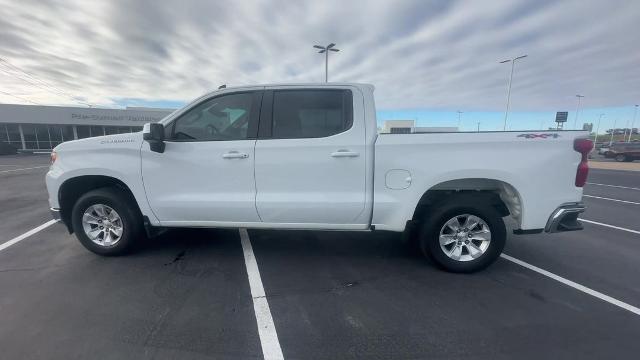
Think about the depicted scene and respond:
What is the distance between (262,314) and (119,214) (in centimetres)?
239

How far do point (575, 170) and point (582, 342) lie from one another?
1735 mm

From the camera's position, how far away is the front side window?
374 centimetres

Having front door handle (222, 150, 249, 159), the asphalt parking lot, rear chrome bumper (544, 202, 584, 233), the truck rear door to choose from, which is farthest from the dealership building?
rear chrome bumper (544, 202, 584, 233)

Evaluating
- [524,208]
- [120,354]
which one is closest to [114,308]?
[120,354]

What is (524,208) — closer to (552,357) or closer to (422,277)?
(422,277)

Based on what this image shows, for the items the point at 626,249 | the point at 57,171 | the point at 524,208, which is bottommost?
the point at 626,249

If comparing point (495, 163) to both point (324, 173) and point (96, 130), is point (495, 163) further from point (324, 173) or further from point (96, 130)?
point (96, 130)

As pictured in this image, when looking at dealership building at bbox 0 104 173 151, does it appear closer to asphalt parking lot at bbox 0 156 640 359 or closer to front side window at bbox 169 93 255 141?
front side window at bbox 169 93 255 141

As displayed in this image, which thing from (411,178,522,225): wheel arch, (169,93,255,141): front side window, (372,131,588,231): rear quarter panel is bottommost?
(411,178,522,225): wheel arch

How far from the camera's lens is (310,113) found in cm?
371

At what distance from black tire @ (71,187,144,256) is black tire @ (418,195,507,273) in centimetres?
354

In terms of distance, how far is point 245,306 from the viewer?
298 centimetres

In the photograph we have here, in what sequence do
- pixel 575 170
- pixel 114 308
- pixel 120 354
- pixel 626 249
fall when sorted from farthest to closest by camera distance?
pixel 626 249
pixel 575 170
pixel 114 308
pixel 120 354

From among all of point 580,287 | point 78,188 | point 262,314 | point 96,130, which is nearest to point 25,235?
point 78,188
